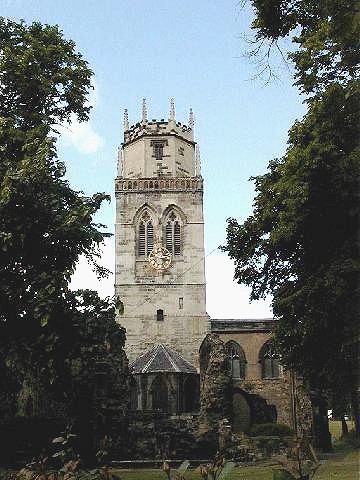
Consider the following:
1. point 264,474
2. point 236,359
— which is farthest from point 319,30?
point 236,359

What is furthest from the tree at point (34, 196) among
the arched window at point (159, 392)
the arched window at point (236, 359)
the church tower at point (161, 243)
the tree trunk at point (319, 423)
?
the arched window at point (236, 359)

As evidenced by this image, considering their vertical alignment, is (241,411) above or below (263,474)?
above

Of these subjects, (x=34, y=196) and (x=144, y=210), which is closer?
(x=34, y=196)

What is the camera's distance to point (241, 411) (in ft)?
134

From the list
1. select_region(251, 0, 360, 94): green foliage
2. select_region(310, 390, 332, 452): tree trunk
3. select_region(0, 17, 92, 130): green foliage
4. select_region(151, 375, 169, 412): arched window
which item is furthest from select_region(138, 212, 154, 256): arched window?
select_region(251, 0, 360, 94): green foliage

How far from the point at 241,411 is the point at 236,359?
21.8ft

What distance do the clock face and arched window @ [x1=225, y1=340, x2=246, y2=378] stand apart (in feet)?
26.4

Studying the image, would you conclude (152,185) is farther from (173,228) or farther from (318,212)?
(318,212)

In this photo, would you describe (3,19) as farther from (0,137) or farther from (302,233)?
(302,233)

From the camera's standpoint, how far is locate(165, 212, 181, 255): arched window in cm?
4759

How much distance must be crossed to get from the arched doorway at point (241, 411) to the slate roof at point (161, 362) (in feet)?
11.8

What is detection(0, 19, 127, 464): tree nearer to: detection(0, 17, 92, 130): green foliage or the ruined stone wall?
detection(0, 17, 92, 130): green foliage

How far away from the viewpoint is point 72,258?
16.9 meters

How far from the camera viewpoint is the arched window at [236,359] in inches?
1842
